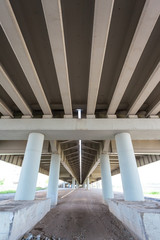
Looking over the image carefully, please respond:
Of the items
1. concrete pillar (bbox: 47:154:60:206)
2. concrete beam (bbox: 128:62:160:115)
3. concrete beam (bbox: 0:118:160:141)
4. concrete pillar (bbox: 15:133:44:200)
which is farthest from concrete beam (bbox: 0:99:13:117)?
concrete beam (bbox: 128:62:160:115)

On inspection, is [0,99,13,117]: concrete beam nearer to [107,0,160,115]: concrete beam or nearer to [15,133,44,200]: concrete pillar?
[15,133,44,200]: concrete pillar

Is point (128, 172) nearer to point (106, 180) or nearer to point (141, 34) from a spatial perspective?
point (106, 180)

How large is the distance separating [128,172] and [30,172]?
14.9 feet

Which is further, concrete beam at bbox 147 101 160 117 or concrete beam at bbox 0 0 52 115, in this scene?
concrete beam at bbox 147 101 160 117

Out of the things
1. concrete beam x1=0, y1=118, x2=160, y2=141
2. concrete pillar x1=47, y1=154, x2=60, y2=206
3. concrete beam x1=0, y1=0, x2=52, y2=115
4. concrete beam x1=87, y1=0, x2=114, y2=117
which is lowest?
concrete pillar x1=47, y1=154, x2=60, y2=206

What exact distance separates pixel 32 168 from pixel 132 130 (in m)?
5.41

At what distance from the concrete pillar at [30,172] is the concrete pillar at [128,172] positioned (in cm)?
418

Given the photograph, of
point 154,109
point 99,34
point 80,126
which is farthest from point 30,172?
point 154,109

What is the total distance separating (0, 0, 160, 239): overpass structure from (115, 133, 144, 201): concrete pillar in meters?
0.04

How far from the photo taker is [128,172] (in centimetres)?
523

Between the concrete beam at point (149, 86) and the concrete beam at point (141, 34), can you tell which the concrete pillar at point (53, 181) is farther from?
the concrete beam at point (141, 34)

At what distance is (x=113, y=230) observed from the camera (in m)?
3.63

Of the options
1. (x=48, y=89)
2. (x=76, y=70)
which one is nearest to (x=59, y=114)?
(x=48, y=89)

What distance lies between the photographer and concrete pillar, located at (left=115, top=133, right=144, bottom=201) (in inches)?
193
